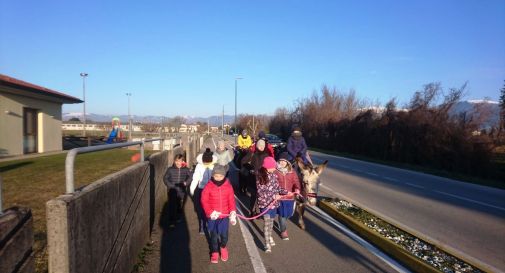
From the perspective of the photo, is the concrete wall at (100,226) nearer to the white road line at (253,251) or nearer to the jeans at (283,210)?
the white road line at (253,251)

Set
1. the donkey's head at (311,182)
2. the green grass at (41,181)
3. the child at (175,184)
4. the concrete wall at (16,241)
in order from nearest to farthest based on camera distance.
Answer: the concrete wall at (16,241)
the green grass at (41,181)
the donkey's head at (311,182)
the child at (175,184)

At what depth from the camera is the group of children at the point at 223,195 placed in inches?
255

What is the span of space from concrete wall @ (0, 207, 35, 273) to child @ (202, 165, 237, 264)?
3353 millimetres

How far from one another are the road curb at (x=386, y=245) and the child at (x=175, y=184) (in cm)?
355

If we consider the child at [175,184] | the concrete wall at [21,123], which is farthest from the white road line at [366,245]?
the concrete wall at [21,123]

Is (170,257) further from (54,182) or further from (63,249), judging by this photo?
(54,182)

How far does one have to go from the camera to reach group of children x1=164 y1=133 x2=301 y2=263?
6.47m

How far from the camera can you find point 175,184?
8961 mm

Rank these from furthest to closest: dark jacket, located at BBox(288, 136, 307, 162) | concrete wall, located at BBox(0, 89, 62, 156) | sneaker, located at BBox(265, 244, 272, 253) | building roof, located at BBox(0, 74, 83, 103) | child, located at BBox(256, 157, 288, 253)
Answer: concrete wall, located at BBox(0, 89, 62, 156)
building roof, located at BBox(0, 74, 83, 103)
dark jacket, located at BBox(288, 136, 307, 162)
child, located at BBox(256, 157, 288, 253)
sneaker, located at BBox(265, 244, 272, 253)

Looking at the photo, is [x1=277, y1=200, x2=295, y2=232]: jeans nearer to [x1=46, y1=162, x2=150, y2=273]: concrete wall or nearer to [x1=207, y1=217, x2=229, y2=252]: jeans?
[x1=207, y1=217, x2=229, y2=252]: jeans

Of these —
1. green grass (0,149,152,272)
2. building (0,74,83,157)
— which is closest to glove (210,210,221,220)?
green grass (0,149,152,272)

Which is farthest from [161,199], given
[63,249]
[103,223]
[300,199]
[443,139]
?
[443,139]

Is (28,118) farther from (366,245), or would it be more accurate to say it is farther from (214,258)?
(366,245)

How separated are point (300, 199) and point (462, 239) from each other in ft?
10.5
